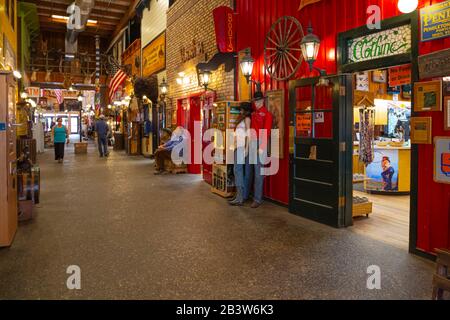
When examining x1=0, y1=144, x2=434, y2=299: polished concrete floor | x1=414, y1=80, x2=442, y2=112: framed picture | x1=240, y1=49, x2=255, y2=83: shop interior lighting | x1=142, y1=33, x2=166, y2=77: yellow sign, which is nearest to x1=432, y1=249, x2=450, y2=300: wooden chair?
x1=0, y1=144, x2=434, y2=299: polished concrete floor

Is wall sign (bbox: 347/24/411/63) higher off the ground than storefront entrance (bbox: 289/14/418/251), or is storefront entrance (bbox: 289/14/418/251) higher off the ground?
wall sign (bbox: 347/24/411/63)

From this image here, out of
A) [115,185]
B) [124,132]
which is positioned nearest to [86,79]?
[124,132]

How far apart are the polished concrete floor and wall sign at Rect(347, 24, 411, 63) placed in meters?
2.19

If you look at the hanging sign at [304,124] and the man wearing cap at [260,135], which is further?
the man wearing cap at [260,135]

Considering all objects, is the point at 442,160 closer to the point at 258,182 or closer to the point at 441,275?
the point at 441,275

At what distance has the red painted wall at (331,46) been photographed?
3764 millimetres

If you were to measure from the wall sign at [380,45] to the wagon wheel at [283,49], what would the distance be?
1.13m

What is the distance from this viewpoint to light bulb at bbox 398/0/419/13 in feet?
12.8

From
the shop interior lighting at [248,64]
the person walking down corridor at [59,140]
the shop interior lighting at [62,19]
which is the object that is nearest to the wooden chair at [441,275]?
the shop interior lighting at [248,64]

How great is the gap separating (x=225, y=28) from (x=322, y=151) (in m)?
3.77

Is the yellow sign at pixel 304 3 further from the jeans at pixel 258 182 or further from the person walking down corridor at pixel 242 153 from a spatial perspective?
the jeans at pixel 258 182

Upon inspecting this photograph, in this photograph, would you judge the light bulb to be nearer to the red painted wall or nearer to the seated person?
the red painted wall

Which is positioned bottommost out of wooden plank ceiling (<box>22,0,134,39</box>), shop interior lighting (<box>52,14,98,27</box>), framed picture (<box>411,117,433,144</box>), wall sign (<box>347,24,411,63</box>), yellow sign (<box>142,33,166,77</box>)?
framed picture (<box>411,117,433,144</box>)

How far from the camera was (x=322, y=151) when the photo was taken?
5.20 meters
